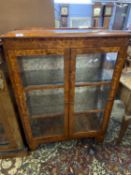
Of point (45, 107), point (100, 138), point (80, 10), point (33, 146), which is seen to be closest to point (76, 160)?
point (100, 138)

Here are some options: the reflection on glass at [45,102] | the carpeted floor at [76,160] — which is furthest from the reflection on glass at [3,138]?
the reflection on glass at [45,102]

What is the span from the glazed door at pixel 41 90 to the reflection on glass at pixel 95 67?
0.15 metres

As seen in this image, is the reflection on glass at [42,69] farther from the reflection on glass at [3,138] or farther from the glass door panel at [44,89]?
the reflection on glass at [3,138]

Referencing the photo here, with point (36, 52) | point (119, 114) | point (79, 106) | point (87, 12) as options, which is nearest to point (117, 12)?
point (87, 12)

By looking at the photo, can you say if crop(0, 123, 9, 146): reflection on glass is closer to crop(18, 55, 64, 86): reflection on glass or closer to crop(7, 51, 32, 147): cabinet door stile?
crop(7, 51, 32, 147): cabinet door stile

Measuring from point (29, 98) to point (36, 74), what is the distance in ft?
0.81

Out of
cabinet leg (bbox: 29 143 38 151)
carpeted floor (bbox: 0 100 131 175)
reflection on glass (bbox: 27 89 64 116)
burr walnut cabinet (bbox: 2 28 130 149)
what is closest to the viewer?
burr walnut cabinet (bbox: 2 28 130 149)

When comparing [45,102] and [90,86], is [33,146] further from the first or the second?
[90,86]

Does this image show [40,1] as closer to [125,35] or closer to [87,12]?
[125,35]

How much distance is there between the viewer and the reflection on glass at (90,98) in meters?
1.22

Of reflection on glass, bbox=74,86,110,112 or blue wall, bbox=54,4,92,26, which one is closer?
reflection on glass, bbox=74,86,110,112

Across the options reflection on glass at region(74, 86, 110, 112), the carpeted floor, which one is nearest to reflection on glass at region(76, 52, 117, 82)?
reflection on glass at region(74, 86, 110, 112)

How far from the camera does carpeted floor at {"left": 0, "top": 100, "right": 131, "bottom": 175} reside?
50.5 inches

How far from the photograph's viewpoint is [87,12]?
2250mm
